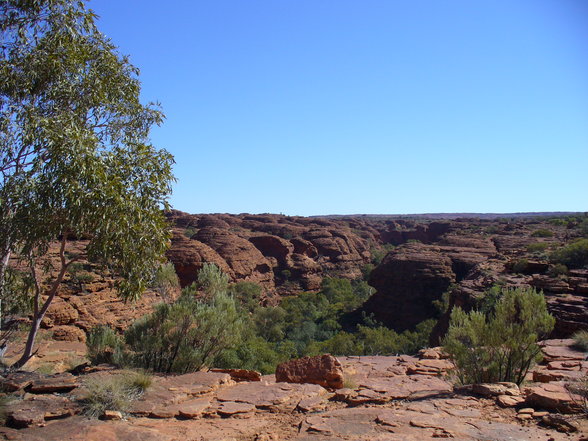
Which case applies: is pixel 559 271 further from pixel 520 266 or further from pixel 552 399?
pixel 552 399

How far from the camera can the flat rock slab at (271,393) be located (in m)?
6.31

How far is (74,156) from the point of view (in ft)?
18.6

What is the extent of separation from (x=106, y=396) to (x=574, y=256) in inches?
917

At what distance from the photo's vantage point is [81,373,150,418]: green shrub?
549 cm

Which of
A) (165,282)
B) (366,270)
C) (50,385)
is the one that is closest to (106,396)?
(50,385)

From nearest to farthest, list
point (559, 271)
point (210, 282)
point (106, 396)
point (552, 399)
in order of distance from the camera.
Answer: point (552, 399), point (106, 396), point (210, 282), point (559, 271)

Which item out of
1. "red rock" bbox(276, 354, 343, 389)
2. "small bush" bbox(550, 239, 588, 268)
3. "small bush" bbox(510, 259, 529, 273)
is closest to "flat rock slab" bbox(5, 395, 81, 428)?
"red rock" bbox(276, 354, 343, 389)

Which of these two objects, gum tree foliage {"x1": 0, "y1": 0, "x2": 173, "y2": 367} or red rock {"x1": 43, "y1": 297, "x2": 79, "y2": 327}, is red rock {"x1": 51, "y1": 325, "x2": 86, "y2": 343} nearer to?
red rock {"x1": 43, "y1": 297, "x2": 79, "y2": 327}

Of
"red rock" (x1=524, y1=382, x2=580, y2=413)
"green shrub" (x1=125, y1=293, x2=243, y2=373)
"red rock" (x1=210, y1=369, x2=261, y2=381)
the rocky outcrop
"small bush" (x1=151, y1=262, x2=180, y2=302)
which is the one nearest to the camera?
"red rock" (x1=524, y1=382, x2=580, y2=413)

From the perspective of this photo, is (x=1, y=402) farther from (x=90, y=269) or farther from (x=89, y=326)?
(x=90, y=269)

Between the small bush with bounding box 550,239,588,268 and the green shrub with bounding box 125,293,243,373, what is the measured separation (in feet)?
63.4

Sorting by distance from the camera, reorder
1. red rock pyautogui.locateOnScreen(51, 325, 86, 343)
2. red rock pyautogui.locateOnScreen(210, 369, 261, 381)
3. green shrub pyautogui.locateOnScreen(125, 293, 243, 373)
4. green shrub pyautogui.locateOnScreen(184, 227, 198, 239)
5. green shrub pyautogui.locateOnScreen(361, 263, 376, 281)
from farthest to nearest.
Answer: green shrub pyautogui.locateOnScreen(361, 263, 376, 281)
green shrub pyautogui.locateOnScreen(184, 227, 198, 239)
red rock pyautogui.locateOnScreen(51, 325, 86, 343)
green shrub pyautogui.locateOnScreen(125, 293, 243, 373)
red rock pyautogui.locateOnScreen(210, 369, 261, 381)

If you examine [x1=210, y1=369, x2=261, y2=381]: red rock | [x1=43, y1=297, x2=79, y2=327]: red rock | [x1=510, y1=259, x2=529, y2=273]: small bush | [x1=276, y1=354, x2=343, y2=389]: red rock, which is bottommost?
[x1=43, y1=297, x2=79, y2=327]: red rock

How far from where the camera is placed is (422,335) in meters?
24.2
